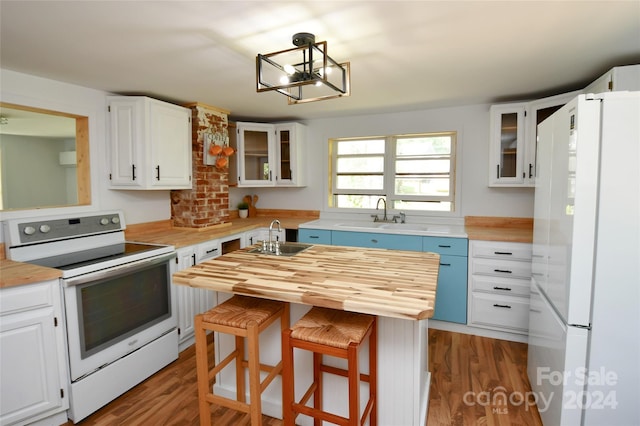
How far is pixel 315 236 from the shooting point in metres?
3.64

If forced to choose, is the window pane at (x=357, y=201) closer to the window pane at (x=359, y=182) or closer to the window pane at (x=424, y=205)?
the window pane at (x=359, y=182)

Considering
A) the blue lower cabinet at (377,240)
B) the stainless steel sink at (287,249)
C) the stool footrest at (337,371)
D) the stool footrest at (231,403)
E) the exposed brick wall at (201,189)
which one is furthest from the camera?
the exposed brick wall at (201,189)

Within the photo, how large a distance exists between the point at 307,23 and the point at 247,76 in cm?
94

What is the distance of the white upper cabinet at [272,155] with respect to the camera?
157 inches

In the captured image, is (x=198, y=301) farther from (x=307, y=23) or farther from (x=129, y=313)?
(x=307, y=23)

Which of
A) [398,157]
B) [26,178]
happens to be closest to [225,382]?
Answer: [398,157]

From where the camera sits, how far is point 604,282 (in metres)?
1.44

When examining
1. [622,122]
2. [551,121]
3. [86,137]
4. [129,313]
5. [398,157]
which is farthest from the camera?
[398,157]

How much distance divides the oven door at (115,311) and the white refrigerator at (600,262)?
256cm

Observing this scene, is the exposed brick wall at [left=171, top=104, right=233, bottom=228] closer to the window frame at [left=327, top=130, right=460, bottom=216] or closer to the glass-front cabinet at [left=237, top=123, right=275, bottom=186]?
the glass-front cabinet at [left=237, top=123, right=275, bottom=186]

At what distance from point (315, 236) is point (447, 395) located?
195cm

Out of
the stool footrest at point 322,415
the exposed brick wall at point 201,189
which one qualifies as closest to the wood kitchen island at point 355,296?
the stool footrest at point 322,415

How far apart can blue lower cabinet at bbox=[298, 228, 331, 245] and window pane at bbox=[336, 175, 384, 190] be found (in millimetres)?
815

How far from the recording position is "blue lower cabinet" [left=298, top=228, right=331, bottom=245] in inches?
142
